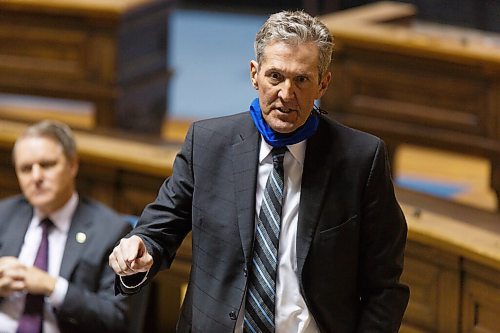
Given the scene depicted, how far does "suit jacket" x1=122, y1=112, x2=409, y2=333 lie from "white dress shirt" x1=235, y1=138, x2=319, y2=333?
20mm

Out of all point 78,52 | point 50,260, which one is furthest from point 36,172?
point 78,52

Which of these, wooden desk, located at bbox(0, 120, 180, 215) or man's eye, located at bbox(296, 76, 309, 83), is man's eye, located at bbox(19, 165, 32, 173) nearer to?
wooden desk, located at bbox(0, 120, 180, 215)

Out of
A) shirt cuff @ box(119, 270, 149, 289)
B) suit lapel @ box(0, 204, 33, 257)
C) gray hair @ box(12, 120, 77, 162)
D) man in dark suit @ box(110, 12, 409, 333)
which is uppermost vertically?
man in dark suit @ box(110, 12, 409, 333)

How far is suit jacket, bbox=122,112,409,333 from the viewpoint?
7.20 ft

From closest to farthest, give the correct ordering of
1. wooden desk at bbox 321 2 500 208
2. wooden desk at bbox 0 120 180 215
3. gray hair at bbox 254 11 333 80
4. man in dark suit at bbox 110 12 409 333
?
gray hair at bbox 254 11 333 80
man in dark suit at bbox 110 12 409 333
wooden desk at bbox 0 120 180 215
wooden desk at bbox 321 2 500 208

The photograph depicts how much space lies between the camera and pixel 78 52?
17.3 ft

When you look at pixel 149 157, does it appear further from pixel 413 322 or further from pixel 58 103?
pixel 58 103

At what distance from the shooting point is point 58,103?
25.4 ft

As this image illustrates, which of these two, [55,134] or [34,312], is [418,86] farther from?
[34,312]

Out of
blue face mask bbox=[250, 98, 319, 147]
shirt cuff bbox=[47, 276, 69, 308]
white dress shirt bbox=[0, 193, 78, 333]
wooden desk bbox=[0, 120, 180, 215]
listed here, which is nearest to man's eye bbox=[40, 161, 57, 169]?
white dress shirt bbox=[0, 193, 78, 333]

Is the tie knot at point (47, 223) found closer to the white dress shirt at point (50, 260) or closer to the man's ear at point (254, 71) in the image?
the white dress shirt at point (50, 260)

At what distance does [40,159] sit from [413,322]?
1.28 meters

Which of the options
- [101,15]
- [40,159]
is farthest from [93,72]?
[40,159]

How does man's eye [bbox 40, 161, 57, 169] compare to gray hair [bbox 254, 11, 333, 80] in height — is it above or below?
below
